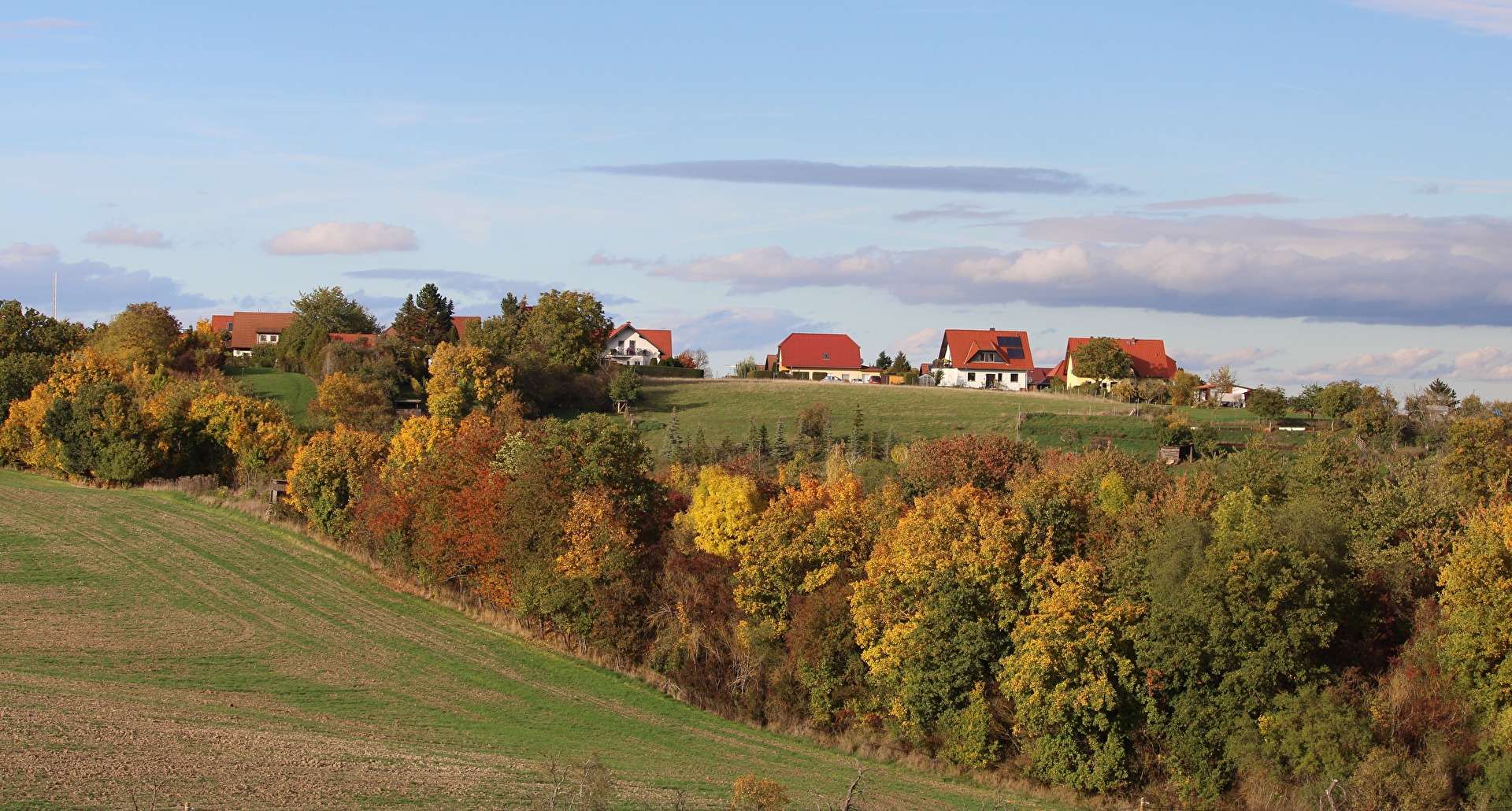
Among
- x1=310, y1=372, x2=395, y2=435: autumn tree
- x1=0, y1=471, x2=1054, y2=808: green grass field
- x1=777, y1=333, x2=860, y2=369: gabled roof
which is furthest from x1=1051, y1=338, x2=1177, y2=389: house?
x1=0, y1=471, x2=1054, y2=808: green grass field

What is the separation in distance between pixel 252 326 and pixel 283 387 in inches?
1846

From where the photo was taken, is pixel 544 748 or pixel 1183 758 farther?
pixel 1183 758

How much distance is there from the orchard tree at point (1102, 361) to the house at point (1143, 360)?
116 inches

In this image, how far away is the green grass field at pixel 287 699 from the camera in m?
23.7

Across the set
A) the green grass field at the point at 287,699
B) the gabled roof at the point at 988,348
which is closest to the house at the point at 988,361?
the gabled roof at the point at 988,348

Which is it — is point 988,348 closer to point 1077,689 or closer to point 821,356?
point 821,356

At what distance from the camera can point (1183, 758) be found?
33312mm

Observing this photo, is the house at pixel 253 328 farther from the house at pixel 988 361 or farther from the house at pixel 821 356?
the house at pixel 988 361

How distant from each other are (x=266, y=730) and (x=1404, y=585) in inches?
1144

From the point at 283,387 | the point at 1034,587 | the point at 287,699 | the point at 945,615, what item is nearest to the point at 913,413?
the point at 283,387

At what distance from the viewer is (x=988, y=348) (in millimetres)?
114250

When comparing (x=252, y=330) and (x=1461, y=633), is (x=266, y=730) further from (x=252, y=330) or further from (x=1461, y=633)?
(x=252, y=330)

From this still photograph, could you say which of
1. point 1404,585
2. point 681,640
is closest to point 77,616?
point 681,640

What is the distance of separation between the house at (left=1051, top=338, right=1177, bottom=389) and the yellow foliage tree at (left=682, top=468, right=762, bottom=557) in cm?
6882
